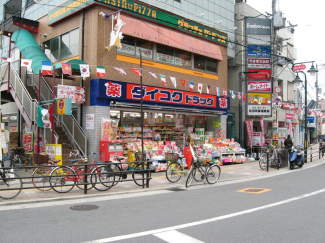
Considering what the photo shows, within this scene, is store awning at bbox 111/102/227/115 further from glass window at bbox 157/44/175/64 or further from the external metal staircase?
glass window at bbox 157/44/175/64

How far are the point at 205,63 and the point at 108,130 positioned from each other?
9.94 meters

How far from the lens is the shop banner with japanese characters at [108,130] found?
583 inches

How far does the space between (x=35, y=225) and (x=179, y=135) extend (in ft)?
47.6

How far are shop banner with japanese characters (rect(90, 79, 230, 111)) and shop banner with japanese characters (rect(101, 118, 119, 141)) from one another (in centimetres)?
98

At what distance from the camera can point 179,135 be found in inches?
795

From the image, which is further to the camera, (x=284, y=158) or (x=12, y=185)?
(x=284, y=158)

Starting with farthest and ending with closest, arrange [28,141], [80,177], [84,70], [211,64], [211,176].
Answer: [211,64], [28,141], [84,70], [211,176], [80,177]

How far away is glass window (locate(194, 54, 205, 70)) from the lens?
2073 cm

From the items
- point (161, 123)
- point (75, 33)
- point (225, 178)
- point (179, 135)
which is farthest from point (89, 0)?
point (225, 178)

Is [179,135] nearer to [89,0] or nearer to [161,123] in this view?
[161,123]

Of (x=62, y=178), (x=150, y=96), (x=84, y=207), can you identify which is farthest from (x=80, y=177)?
(x=150, y=96)

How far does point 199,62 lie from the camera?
68.8ft

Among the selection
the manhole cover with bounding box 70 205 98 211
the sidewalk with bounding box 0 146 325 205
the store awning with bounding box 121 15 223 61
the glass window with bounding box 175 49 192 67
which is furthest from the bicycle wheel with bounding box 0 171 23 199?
the glass window with bounding box 175 49 192 67

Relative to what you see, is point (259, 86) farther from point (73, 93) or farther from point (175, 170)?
point (73, 93)
